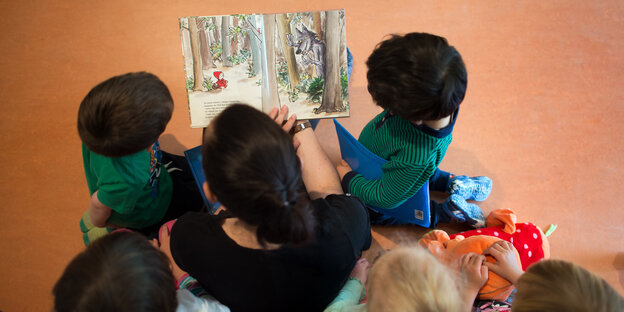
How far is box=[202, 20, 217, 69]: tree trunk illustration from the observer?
3.42ft

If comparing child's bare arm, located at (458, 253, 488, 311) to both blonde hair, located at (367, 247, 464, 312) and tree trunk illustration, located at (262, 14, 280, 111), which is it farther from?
tree trunk illustration, located at (262, 14, 280, 111)

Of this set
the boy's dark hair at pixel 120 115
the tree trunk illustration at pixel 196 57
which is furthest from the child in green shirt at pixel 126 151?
the tree trunk illustration at pixel 196 57

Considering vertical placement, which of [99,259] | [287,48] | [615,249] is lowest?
[615,249]

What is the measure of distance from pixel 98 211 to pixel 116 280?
0.51 metres

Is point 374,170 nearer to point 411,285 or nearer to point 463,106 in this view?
point 411,285

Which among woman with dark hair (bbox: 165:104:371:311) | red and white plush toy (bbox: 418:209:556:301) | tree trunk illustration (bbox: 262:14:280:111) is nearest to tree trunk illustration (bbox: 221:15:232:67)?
tree trunk illustration (bbox: 262:14:280:111)

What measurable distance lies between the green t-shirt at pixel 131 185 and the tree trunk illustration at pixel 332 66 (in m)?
0.50

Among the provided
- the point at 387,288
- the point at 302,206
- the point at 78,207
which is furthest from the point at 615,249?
the point at 78,207

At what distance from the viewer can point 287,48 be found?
1072 millimetres

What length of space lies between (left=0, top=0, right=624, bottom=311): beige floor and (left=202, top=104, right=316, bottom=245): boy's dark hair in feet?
2.54

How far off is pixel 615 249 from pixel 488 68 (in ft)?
2.67

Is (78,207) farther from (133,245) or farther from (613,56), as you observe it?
(613,56)

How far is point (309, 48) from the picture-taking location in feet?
3.45

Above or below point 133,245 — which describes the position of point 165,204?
below
